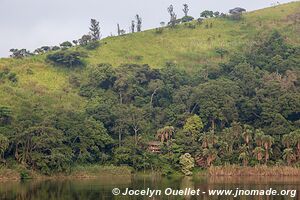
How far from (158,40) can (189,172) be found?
2410 inches

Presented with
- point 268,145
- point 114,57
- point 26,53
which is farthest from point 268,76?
point 26,53

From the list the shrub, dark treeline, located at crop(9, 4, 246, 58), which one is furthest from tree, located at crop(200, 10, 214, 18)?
the shrub

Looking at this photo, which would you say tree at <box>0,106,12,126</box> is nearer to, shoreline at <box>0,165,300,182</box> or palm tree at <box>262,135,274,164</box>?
shoreline at <box>0,165,300,182</box>

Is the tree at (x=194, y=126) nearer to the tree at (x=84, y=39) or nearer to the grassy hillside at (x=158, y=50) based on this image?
the grassy hillside at (x=158, y=50)

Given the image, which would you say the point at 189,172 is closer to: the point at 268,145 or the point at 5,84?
the point at 268,145

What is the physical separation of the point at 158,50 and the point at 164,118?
3670cm

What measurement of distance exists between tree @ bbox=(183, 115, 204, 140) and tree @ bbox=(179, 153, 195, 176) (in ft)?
21.9

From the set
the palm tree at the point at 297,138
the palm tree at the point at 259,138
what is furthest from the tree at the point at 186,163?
the palm tree at the point at 297,138

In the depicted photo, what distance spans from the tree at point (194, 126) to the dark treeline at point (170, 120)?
176mm

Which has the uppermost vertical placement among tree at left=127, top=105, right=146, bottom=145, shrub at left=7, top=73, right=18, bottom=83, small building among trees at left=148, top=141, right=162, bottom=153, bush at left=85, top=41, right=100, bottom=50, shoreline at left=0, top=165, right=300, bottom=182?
bush at left=85, top=41, right=100, bottom=50

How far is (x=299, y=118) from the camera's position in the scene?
9338 centimetres

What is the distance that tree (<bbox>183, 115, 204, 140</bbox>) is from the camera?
89.7 meters

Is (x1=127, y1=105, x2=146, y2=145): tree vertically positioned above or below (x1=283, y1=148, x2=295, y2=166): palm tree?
above

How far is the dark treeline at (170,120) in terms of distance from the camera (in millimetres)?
78000
